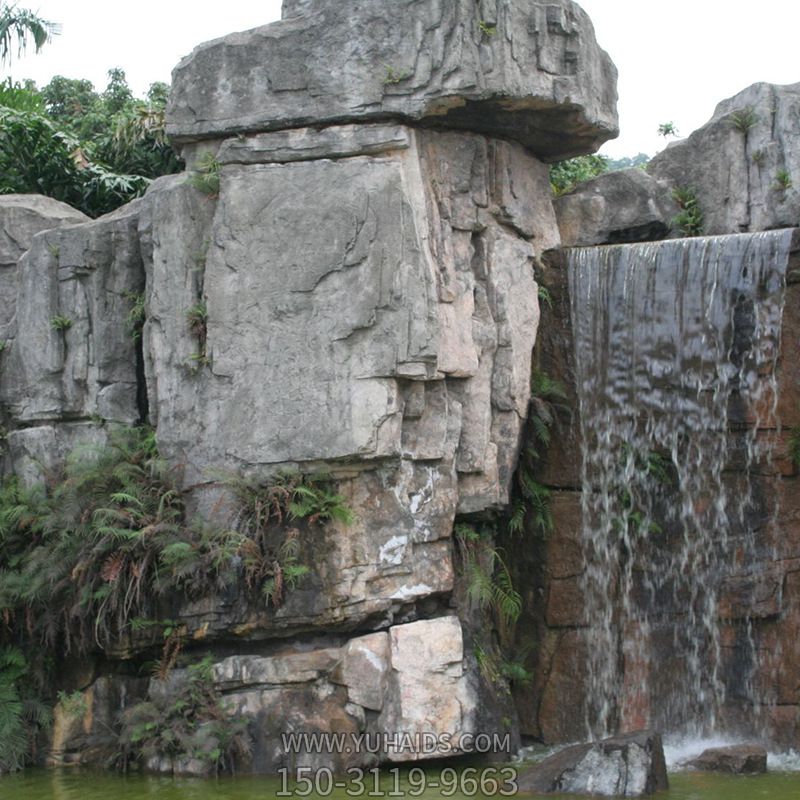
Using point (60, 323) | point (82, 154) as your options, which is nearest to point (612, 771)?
point (60, 323)

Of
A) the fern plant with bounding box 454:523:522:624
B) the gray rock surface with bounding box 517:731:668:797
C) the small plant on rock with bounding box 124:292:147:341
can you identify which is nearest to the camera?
the gray rock surface with bounding box 517:731:668:797

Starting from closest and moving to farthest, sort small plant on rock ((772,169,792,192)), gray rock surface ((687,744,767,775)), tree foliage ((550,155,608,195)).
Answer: gray rock surface ((687,744,767,775)) → small plant on rock ((772,169,792,192)) → tree foliage ((550,155,608,195))

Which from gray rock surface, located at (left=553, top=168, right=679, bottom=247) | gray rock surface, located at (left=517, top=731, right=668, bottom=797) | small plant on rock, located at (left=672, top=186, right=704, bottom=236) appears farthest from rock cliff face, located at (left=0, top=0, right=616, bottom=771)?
small plant on rock, located at (left=672, top=186, right=704, bottom=236)

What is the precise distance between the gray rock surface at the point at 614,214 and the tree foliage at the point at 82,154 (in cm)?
516

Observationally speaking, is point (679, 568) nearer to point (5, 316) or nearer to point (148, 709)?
point (148, 709)

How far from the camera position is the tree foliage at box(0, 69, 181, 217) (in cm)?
1609

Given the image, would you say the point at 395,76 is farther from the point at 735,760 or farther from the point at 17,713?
the point at 17,713

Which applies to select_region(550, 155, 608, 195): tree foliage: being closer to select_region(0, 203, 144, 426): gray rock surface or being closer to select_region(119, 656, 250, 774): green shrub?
select_region(0, 203, 144, 426): gray rock surface

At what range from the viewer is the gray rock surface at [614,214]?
12.9m

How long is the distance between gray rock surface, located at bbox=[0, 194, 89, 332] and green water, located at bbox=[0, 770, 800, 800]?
197 inches

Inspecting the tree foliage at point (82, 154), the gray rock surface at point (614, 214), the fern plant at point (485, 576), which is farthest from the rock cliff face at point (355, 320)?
the tree foliage at point (82, 154)

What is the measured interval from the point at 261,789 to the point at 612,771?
2491 millimetres

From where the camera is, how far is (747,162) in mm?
12656

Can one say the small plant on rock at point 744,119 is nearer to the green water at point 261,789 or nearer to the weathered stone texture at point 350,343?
the weathered stone texture at point 350,343
